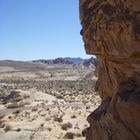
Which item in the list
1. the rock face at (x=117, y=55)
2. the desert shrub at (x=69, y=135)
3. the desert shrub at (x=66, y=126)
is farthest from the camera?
the desert shrub at (x=66, y=126)

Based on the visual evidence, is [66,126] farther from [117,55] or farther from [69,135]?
[117,55]

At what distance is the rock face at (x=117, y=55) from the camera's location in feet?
35.3

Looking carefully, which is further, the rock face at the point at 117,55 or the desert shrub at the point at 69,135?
the desert shrub at the point at 69,135

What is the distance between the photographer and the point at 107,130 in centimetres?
1191

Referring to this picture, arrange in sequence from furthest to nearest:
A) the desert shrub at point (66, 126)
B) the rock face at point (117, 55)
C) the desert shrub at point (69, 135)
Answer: the desert shrub at point (66, 126) < the desert shrub at point (69, 135) < the rock face at point (117, 55)

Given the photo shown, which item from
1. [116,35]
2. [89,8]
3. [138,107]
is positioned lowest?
[138,107]

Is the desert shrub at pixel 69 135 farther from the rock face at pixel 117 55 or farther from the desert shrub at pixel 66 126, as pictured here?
the rock face at pixel 117 55

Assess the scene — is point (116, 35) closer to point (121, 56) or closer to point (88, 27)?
point (121, 56)

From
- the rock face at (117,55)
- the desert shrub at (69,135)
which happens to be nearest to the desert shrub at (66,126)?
the desert shrub at (69,135)

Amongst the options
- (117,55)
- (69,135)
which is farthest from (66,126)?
(117,55)

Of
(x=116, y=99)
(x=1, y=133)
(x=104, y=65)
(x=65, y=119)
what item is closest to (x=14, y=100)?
(x=65, y=119)

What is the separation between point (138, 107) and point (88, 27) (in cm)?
462

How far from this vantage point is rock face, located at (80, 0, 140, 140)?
1076 centimetres

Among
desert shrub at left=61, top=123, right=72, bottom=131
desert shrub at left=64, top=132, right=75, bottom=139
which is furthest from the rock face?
desert shrub at left=61, top=123, right=72, bottom=131
